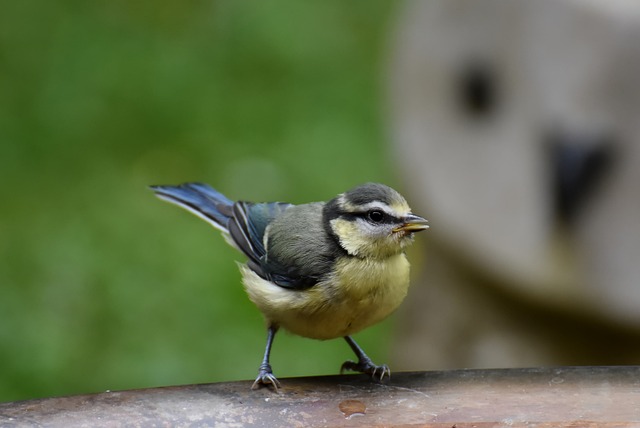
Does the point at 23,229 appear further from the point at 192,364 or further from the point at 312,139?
the point at 312,139

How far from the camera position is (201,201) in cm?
353

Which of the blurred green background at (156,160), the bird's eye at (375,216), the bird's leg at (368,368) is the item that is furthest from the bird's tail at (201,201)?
the blurred green background at (156,160)

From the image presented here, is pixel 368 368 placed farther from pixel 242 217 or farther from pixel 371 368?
pixel 242 217

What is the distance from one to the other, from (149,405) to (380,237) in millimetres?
755

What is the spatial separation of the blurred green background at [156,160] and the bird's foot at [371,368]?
93.0 inches

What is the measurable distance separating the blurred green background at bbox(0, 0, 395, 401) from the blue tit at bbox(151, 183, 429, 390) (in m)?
2.46

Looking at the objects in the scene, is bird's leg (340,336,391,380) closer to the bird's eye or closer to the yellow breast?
the yellow breast

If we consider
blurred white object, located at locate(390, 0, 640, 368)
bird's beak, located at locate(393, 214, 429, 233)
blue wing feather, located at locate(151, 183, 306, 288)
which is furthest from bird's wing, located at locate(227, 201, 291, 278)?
blurred white object, located at locate(390, 0, 640, 368)

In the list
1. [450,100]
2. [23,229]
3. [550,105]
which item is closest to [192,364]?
[23,229]

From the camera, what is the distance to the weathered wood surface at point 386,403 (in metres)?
2.43

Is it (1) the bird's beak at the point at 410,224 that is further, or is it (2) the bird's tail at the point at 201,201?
(2) the bird's tail at the point at 201,201

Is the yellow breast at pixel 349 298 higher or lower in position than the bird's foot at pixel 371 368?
higher

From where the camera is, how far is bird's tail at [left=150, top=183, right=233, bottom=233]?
3488 millimetres

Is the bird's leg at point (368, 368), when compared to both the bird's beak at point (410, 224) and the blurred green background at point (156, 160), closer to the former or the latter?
the bird's beak at point (410, 224)
